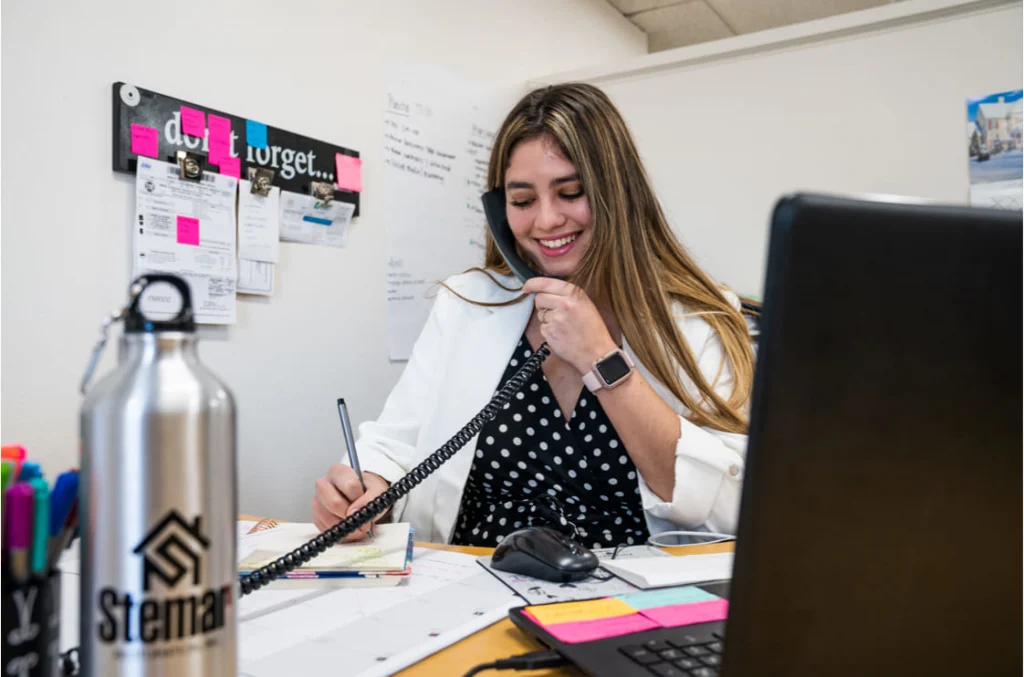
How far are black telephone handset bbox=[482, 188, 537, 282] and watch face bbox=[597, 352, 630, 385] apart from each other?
330 millimetres

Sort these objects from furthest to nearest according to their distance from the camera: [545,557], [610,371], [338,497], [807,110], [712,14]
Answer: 1. [712,14]
2. [807,110]
3. [610,371]
4. [338,497]
5. [545,557]

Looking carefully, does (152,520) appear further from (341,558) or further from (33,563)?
(341,558)

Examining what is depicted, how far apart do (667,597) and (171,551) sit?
534 millimetres

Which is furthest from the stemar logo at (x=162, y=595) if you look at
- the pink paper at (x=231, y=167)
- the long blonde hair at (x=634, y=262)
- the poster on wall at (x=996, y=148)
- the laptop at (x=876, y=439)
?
the poster on wall at (x=996, y=148)

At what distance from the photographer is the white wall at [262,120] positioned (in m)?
1.21

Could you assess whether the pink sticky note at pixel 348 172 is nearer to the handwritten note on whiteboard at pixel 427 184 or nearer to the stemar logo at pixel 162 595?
the handwritten note on whiteboard at pixel 427 184

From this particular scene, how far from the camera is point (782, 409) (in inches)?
13.6

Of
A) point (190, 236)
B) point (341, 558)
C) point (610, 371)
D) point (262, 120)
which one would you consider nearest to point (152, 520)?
point (341, 558)

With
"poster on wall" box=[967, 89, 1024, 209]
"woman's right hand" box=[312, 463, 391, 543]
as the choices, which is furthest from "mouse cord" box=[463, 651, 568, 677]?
"poster on wall" box=[967, 89, 1024, 209]

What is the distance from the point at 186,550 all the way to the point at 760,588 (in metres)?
0.28

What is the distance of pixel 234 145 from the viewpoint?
153 cm

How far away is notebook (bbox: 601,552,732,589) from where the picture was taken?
80 cm

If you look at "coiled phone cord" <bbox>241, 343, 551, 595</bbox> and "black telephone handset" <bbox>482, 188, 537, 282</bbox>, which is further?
"black telephone handset" <bbox>482, 188, 537, 282</bbox>

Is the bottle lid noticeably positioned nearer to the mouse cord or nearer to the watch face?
the mouse cord
